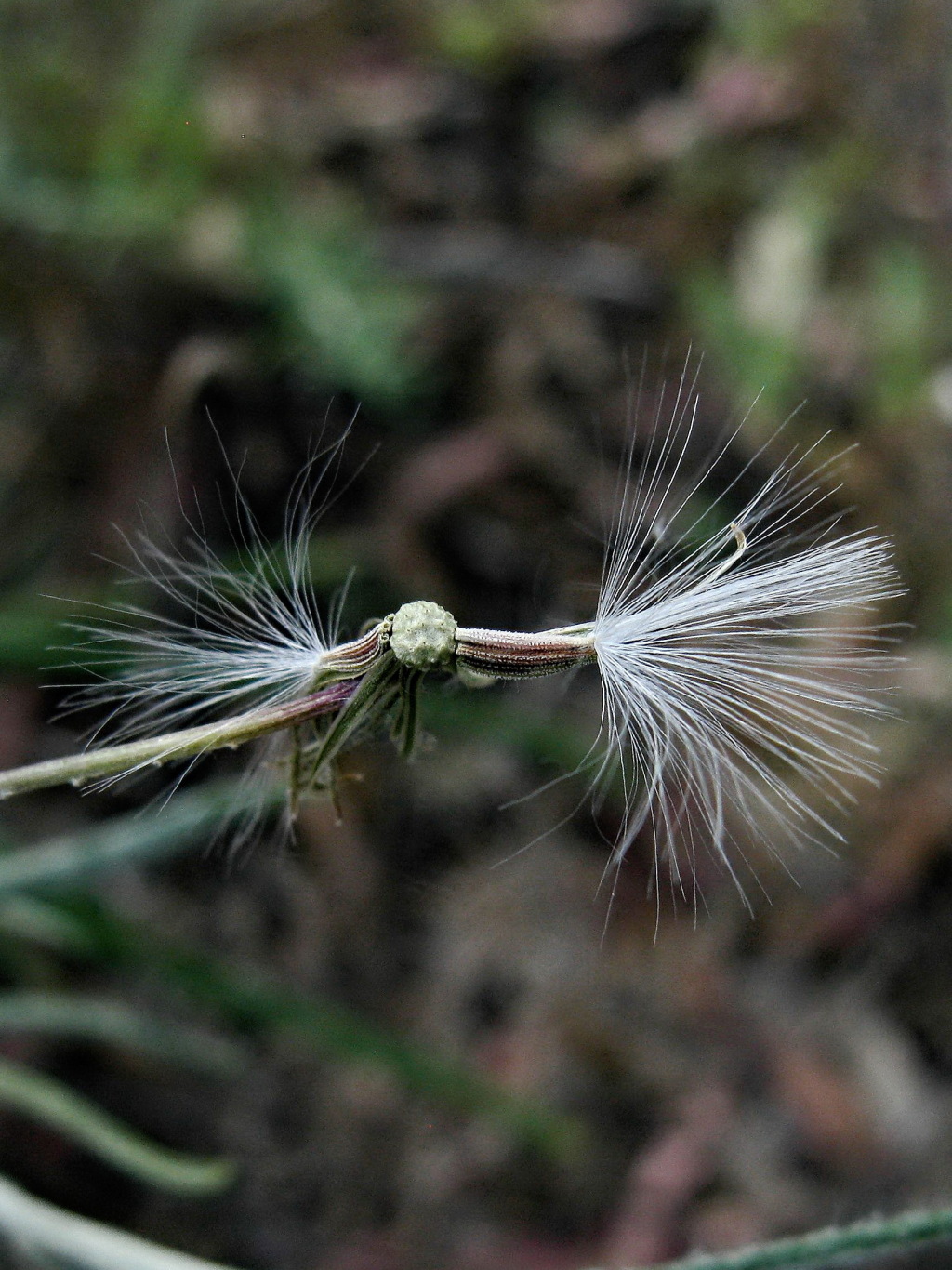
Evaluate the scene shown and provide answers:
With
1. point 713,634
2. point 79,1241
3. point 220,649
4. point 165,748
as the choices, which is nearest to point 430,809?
point 79,1241

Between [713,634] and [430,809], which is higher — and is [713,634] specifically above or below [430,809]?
below

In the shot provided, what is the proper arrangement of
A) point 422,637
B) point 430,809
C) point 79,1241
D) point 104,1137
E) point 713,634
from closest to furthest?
point 422,637, point 713,634, point 79,1241, point 104,1137, point 430,809

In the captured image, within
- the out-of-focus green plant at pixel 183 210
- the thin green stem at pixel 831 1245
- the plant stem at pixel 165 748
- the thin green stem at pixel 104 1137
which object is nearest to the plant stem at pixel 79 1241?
the thin green stem at pixel 104 1137

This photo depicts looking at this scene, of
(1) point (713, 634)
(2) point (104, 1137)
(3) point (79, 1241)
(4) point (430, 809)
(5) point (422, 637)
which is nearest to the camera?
(5) point (422, 637)

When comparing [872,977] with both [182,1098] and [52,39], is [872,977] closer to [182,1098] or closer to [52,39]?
[182,1098]

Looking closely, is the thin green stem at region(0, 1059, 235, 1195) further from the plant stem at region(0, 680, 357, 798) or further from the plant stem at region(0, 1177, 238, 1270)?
the plant stem at region(0, 680, 357, 798)

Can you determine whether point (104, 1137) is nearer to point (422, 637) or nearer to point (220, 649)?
point (220, 649)

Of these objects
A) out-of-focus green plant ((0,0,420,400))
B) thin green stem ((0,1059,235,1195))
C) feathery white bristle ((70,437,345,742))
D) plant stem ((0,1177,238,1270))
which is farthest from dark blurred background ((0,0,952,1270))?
feathery white bristle ((70,437,345,742))
